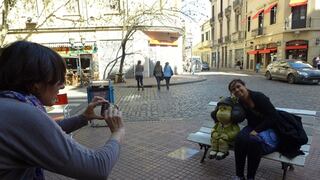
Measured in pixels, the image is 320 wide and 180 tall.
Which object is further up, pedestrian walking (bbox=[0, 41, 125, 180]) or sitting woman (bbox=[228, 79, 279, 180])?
pedestrian walking (bbox=[0, 41, 125, 180])

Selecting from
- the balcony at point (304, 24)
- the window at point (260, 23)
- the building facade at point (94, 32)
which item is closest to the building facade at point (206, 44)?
the window at point (260, 23)

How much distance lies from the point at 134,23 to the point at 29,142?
19.2 meters

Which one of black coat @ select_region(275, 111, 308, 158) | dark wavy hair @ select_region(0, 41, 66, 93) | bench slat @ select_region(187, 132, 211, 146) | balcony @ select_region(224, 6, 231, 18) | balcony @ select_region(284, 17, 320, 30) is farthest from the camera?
balcony @ select_region(224, 6, 231, 18)

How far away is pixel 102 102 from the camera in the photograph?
5.89 feet

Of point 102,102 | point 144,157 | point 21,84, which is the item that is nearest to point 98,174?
point 21,84

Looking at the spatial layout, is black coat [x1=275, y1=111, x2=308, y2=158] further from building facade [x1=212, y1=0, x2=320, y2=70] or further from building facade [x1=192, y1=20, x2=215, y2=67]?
building facade [x1=192, y1=20, x2=215, y2=67]

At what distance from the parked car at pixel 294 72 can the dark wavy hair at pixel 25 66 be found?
1765cm

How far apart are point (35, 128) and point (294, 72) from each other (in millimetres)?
18335

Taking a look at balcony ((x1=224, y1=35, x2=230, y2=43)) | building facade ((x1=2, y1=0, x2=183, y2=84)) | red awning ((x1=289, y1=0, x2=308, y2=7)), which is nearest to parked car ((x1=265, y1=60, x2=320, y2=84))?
building facade ((x1=2, y1=0, x2=183, y2=84))

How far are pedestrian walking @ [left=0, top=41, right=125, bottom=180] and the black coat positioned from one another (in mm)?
2930

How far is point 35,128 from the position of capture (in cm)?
111

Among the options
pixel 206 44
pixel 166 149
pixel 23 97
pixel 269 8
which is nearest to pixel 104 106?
pixel 23 97

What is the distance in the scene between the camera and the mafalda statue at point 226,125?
3996 millimetres

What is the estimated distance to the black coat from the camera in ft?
12.1
